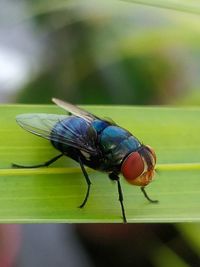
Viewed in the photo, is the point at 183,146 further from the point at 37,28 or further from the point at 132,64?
the point at 37,28

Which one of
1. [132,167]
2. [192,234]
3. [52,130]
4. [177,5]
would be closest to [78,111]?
[52,130]

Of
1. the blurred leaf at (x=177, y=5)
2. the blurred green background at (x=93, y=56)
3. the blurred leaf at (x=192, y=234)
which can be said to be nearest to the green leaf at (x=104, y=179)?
the blurred leaf at (x=177, y=5)

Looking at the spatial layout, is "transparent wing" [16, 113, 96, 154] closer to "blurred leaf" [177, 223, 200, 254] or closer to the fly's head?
the fly's head

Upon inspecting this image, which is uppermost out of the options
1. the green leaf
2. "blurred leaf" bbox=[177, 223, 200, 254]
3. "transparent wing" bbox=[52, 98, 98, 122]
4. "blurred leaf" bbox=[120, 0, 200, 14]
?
"blurred leaf" bbox=[120, 0, 200, 14]

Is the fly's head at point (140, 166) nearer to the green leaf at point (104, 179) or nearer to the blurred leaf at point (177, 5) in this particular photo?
the green leaf at point (104, 179)

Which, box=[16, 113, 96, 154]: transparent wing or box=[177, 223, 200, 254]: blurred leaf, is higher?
box=[16, 113, 96, 154]: transparent wing

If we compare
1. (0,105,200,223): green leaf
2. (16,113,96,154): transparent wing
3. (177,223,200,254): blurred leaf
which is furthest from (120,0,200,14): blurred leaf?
(177,223,200,254): blurred leaf
